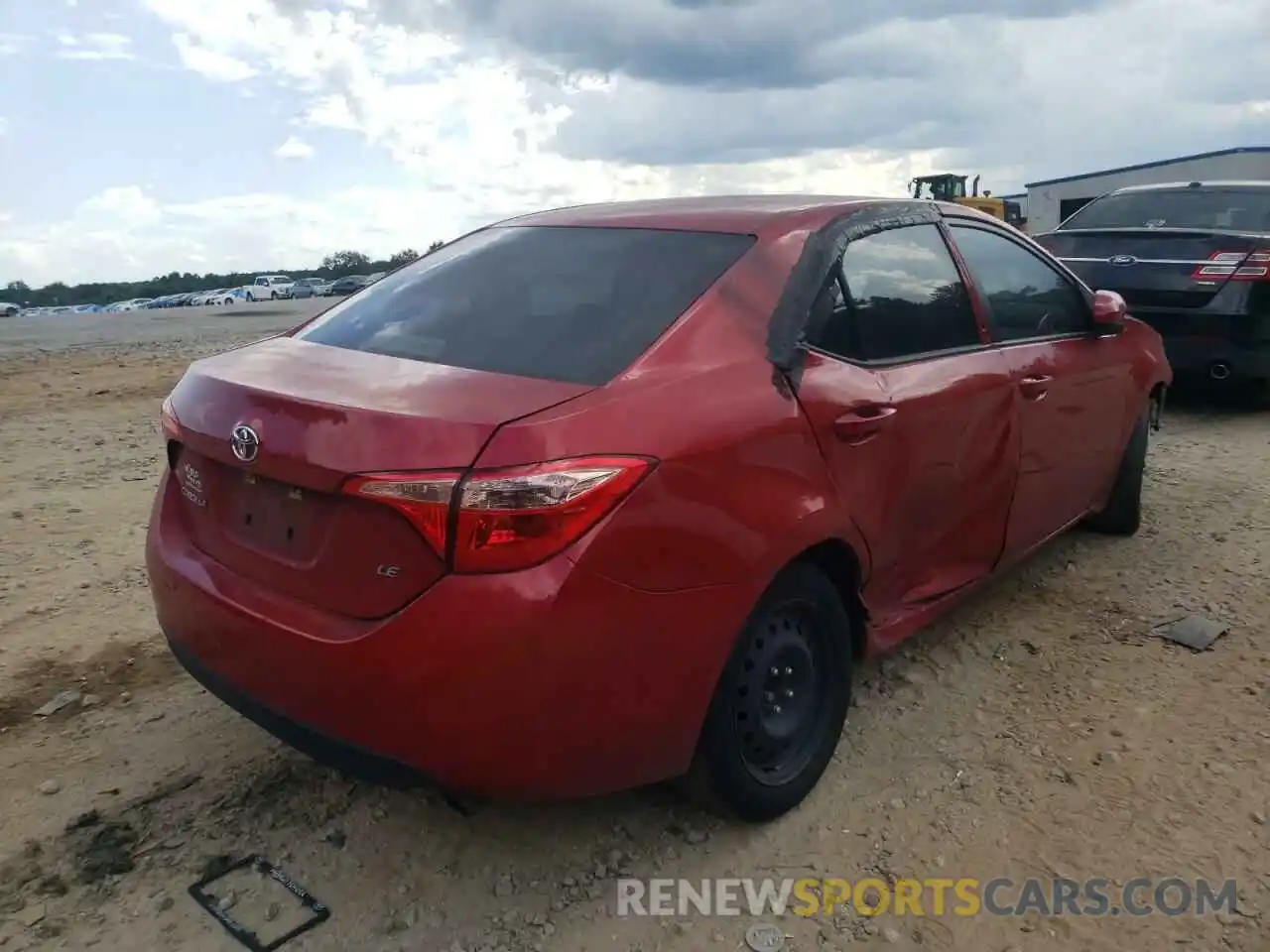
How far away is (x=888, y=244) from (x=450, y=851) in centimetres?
213

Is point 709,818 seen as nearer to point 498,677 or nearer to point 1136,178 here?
point 498,677

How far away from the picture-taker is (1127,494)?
4.70 m

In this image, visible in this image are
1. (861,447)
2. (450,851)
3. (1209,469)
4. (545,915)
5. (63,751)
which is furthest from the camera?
(1209,469)

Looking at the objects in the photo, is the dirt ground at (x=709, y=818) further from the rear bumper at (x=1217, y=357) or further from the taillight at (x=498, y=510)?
the rear bumper at (x=1217, y=357)

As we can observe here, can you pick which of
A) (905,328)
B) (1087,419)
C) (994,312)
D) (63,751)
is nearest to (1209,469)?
(1087,419)

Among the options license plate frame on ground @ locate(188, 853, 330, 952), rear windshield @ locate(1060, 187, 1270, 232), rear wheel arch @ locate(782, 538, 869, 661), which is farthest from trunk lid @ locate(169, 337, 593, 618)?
rear windshield @ locate(1060, 187, 1270, 232)

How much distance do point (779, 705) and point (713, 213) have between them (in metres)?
1.40

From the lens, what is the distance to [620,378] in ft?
7.52

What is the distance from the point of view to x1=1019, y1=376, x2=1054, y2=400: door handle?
11.6ft

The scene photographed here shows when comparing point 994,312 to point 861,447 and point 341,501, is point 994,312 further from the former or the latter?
point 341,501

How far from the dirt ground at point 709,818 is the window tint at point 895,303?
1155 mm

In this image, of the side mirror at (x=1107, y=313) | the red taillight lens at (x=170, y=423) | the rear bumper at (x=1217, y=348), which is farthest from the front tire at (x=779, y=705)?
the rear bumper at (x=1217, y=348)

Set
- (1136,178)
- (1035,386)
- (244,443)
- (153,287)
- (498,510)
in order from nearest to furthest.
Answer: (498,510), (244,443), (1035,386), (1136,178), (153,287)

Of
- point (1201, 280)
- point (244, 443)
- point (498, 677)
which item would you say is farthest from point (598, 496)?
point (1201, 280)
